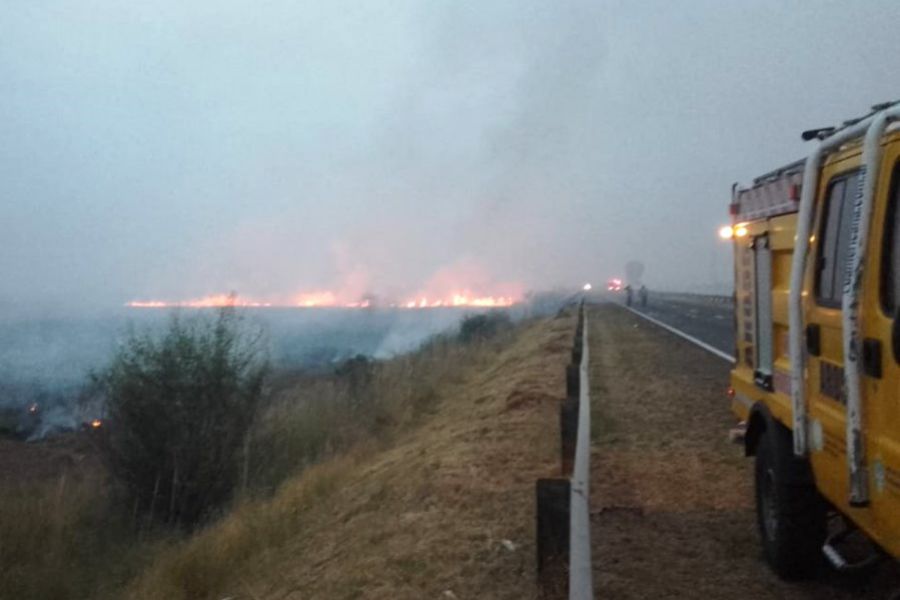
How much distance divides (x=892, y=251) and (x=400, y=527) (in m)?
5.69

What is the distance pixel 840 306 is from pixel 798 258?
0.83 metres

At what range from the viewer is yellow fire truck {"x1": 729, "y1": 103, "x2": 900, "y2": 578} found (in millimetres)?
4984

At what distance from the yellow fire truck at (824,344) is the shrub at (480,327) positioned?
34.8m

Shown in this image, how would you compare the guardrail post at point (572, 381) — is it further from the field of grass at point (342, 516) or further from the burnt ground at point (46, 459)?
the burnt ground at point (46, 459)

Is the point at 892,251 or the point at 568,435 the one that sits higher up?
the point at 892,251

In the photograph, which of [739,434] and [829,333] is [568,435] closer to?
[739,434]

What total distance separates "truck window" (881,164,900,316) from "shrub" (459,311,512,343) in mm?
37903

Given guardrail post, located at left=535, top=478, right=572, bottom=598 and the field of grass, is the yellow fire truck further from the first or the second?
the field of grass

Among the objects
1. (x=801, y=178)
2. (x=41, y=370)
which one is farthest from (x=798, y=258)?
(x=41, y=370)

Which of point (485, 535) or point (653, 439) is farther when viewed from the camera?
point (653, 439)

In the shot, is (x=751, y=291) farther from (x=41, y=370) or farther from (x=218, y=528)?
(x=41, y=370)

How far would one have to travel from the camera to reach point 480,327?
162 ft


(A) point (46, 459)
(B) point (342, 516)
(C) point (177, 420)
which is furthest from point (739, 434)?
(A) point (46, 459)

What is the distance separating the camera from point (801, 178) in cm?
693
